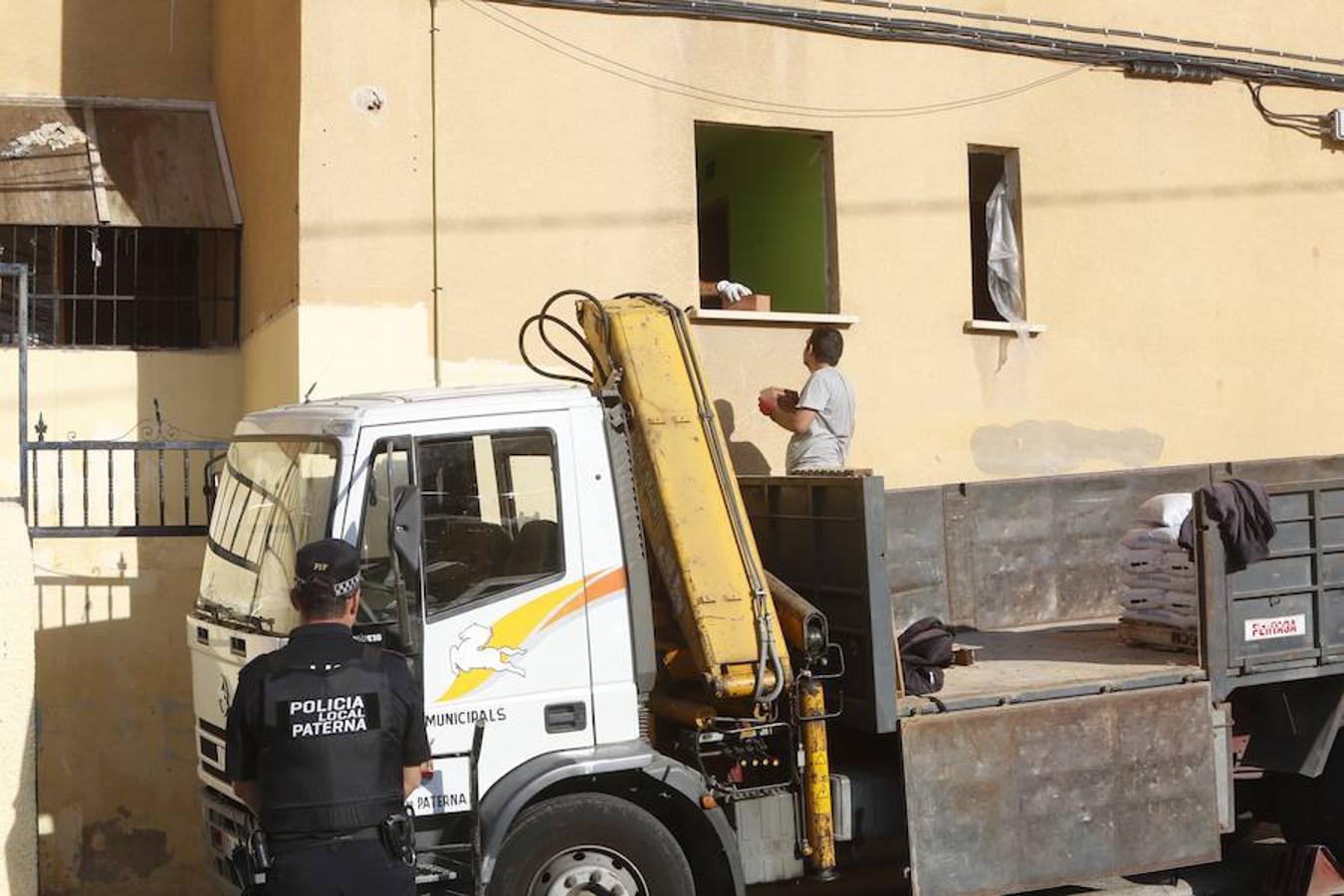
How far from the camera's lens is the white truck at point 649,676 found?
580 cm

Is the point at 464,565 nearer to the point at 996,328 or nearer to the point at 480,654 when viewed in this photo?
the point at 480,654

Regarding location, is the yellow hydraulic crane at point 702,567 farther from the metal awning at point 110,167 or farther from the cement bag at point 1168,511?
the metal awning at point 110,167

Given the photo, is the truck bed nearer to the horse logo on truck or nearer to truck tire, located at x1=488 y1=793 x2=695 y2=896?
truck tire, located at x1=488 y1=793 x2=695 y2=896

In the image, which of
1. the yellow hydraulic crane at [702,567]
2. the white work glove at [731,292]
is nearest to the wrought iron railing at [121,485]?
the white work glove at [731,292]

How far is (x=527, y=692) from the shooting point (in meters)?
5.91

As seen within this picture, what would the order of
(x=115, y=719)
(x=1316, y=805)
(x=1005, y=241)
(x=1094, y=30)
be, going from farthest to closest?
(x=1094, y=30) → (x=1005, y=241) → (x=115, y=719) → (x=1316, y=805)

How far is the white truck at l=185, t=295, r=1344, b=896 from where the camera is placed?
580 centimetres

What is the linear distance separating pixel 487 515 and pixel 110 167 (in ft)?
19.2

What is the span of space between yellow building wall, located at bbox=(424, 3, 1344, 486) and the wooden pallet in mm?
2747

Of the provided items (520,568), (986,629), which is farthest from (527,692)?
(986,629)

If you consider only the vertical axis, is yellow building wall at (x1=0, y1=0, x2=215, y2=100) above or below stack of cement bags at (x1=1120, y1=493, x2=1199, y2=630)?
above

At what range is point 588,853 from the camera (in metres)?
5.98

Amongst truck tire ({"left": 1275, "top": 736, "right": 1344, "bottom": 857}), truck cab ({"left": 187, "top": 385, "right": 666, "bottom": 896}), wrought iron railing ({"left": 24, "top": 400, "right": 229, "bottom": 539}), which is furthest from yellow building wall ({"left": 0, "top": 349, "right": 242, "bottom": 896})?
truck tire ({"left": 1275, "top": 736, "right": 1344, "bottom": 857})

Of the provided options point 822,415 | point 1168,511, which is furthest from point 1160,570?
point 822,415
